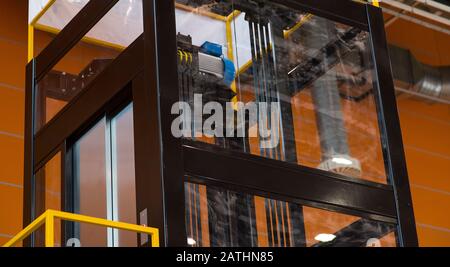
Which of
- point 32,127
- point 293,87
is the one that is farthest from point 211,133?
point 32,127

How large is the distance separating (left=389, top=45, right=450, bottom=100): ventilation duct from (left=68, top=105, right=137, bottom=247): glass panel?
9282mm

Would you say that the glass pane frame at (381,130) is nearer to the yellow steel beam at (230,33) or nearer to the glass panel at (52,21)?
the yellow steel beam at (230,33)

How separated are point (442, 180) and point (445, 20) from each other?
11.2 feet

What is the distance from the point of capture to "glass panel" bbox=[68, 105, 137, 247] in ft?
23.5

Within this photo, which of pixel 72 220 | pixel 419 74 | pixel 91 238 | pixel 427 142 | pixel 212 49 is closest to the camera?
pixel 72 220

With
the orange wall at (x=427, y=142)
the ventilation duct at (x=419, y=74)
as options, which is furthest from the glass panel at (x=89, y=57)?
the orange wall at (x=427, y=142)

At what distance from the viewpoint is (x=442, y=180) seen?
17.5m

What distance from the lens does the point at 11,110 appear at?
13305 millimetres

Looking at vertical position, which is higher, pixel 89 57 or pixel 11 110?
pixel 11 110

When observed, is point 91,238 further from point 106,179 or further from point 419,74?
point 419,74

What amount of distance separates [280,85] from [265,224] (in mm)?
1228

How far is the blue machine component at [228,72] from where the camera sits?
303 inches

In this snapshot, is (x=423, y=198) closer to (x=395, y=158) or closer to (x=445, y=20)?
(x=445, y=20)

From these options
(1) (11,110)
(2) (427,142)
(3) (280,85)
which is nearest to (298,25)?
(3) (280,85)
